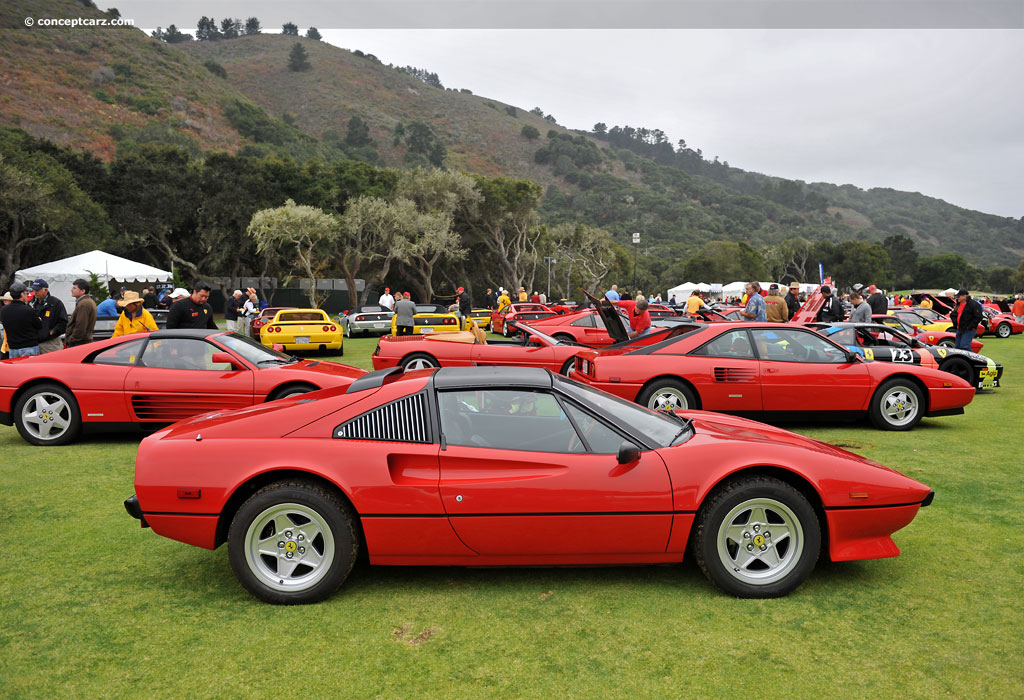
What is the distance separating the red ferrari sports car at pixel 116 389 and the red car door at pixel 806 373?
Result: 4.75 metres

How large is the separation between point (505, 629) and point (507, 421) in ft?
3.49

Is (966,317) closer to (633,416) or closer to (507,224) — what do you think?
(633,416)

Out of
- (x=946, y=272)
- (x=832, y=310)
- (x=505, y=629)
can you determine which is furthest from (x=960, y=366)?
(x=946, y=272)

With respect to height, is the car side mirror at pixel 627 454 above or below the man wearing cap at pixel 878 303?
below

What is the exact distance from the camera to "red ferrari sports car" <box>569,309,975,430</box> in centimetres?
774

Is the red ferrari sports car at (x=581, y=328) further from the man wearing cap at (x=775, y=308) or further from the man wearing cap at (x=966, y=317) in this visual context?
the man wearing cap at (x=966, y=317)

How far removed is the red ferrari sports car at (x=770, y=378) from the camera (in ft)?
25.4

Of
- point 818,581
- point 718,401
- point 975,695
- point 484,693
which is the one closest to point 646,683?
point 484,693

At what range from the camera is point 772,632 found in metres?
3.32

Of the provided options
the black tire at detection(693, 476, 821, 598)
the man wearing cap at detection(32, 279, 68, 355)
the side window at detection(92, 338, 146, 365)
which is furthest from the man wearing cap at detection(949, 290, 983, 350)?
the man wearing cap at detection(32, 279, 68, 355)

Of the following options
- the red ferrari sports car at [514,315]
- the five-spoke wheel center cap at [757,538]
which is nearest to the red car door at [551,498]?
the five-spoke wheel center cap at [757,538]

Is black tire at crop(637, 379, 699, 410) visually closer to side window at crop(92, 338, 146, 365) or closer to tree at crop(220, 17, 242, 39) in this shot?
side window at crop(92, 338, 146, 365)

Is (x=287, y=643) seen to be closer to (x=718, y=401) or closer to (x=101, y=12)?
(x=718, y=401)

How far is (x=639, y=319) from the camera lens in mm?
11852
